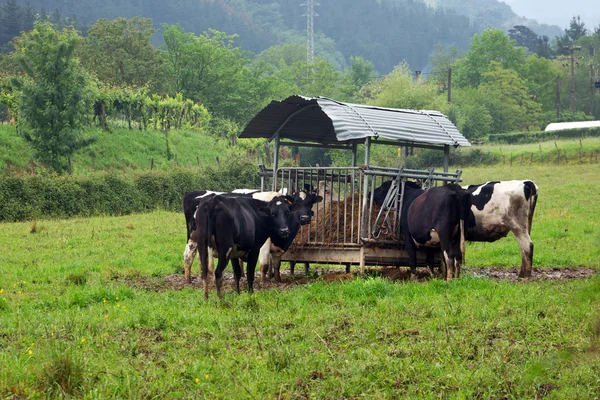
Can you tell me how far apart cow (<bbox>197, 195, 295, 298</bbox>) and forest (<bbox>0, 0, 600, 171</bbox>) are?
23426 mm

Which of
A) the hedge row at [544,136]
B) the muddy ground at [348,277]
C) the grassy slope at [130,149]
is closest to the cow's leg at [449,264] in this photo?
the muddy ground at [348,277]

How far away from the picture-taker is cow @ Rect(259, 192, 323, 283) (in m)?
13.6

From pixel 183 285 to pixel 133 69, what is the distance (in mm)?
64954

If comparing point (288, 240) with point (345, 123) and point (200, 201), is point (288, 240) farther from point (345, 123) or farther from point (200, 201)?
point (345, 123)

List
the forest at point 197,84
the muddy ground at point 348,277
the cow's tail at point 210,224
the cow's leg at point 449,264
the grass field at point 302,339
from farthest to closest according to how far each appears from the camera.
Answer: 1. the forest at point 197,84
2. the muddy ground at point 348,277
3. the cow's leg at point 449,264
4. the cow's tail at point 210,224
5. the grass field at point 302,339

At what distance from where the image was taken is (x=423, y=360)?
746 centimetres

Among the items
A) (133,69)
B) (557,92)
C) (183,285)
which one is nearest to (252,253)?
(183,285)

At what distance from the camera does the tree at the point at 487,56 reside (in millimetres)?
113938

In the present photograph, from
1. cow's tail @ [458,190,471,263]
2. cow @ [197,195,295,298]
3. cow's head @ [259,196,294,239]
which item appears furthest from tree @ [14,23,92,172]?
cow's tail @ [458,190,471,263]

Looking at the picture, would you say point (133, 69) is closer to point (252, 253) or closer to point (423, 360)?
point (252, 253)

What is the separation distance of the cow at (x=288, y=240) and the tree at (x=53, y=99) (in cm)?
2243

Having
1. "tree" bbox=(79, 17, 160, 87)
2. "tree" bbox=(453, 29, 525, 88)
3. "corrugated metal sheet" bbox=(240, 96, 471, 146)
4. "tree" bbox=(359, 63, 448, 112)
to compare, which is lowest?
"corrugated metal sheet" bbox=(240, 96, 471, 146)

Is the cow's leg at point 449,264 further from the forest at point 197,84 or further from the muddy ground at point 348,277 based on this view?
the forest at point 197,84

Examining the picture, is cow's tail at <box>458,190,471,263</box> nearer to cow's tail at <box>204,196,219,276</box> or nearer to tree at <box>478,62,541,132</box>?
cow's tail at <box>204,196,219,276</box>
